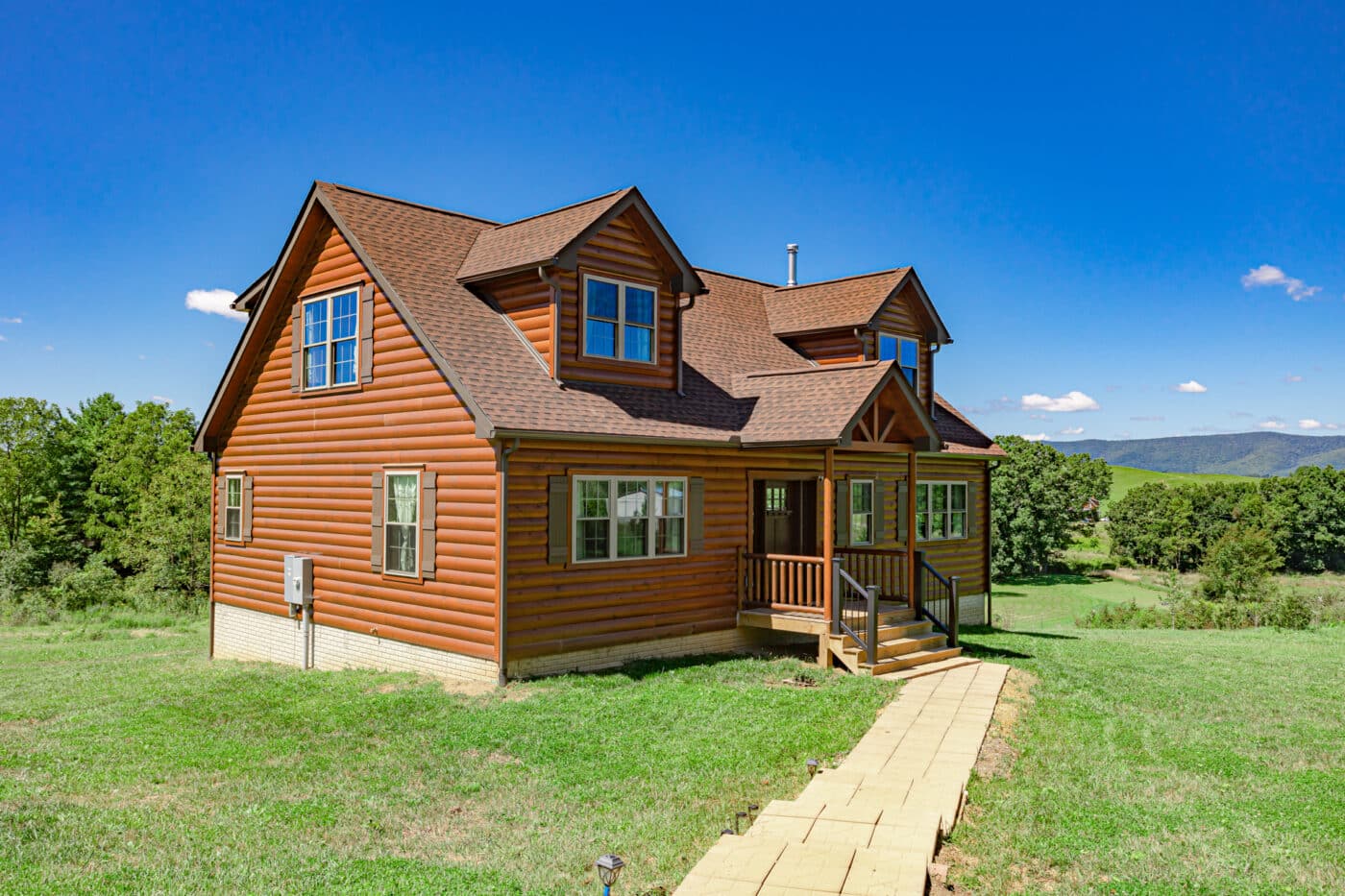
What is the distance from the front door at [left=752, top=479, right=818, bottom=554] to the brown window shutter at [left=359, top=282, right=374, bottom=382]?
711cm

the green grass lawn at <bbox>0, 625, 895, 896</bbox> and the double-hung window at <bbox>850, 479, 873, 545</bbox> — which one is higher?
the double-hung window at <bbox>850, 479, 873, 545</bbox>

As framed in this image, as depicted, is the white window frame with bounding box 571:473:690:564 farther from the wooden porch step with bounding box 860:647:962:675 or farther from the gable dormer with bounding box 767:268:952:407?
the gable dormer with bounding box 767:268:952:407

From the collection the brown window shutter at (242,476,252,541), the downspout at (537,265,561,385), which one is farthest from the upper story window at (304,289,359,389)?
the downspout at (537,265,561,385)

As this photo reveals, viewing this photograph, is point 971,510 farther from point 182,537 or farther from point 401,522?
point 182,537

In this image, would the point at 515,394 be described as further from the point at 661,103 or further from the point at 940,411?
the point at 940,411

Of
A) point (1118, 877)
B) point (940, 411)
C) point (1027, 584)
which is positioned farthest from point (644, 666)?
point (1027, 584)

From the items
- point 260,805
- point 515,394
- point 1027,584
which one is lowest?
point 1027,584

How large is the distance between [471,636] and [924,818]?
748cm

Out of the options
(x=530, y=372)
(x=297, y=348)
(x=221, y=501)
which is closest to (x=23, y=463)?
(x=221, y=501)

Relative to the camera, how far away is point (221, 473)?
61.3 ft

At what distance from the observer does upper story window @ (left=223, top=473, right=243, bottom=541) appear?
17984 millimetres

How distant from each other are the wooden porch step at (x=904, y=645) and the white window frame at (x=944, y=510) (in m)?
5.10

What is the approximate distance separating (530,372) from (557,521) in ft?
8.10

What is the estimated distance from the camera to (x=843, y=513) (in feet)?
57.4
